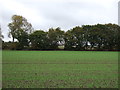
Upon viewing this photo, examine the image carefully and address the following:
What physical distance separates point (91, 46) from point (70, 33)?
8.23 metres

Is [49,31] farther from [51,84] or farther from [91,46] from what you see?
[51,84]

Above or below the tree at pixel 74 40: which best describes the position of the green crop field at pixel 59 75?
below

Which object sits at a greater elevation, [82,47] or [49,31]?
[49,31]

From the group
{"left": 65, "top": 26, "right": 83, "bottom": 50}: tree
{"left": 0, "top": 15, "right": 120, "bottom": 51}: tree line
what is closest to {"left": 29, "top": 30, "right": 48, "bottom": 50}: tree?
{"left": 0, "top": 15, "right": 120, "bottom": 51}: tree line

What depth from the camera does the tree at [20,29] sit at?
178ft

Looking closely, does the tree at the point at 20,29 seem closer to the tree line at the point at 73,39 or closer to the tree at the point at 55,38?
the tree line at the point at 73,39

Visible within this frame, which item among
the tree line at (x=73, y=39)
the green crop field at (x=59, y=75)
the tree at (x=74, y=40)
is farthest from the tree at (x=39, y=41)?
the green crop field at (x=59, y=75)

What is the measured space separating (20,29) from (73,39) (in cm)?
1933

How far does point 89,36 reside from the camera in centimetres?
5462

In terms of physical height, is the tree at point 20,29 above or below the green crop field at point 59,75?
above

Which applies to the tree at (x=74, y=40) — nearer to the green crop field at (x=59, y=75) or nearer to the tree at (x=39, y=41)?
the tree at (x=39, y=41)

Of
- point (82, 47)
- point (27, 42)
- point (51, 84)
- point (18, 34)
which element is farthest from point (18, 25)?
point (51, 84)

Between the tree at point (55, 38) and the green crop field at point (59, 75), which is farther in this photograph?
the tree at point (55, 38)

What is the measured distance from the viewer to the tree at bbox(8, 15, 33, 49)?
178 ft
